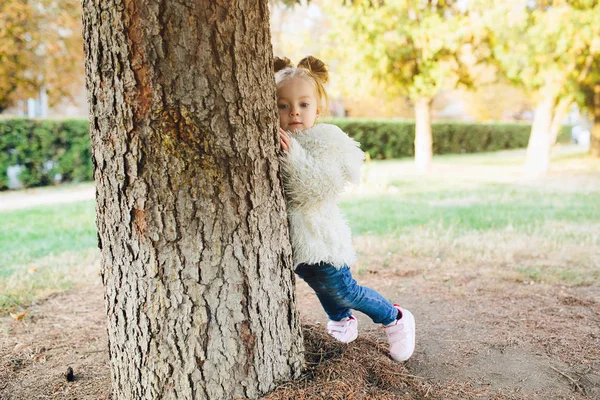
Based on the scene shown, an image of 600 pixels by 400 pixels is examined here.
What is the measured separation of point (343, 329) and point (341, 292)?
0.40 m

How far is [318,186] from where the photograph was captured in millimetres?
2084

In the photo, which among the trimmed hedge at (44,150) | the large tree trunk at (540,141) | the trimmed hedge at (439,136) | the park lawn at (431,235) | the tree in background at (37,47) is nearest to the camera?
the park lawn at (431,235)

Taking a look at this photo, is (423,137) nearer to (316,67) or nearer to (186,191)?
(316,67)

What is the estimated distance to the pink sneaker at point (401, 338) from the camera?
8.16 ft

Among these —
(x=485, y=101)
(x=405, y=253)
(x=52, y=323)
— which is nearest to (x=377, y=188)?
(x=405, y=253)

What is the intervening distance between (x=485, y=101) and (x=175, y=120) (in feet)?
121

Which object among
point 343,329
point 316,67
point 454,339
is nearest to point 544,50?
point 454,339

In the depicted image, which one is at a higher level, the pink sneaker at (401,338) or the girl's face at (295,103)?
the girl's face at (295,103)

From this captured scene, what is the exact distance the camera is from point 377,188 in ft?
29.9

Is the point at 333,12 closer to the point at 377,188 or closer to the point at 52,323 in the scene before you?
the point at 377,188

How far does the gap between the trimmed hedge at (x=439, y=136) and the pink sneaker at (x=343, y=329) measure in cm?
1270

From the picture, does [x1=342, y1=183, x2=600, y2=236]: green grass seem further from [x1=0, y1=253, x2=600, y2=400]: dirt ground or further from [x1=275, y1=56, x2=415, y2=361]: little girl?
[x1=275, y1=56, x2=415, y2=361]: little girl

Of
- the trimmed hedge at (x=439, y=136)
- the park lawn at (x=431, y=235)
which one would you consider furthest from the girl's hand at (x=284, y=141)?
the trimmed hedge at (x=439, y=136)

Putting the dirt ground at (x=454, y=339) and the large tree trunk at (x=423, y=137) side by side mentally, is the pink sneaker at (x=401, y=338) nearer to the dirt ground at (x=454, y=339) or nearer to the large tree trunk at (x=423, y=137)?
the dirt ground at (x=454, y=339)
